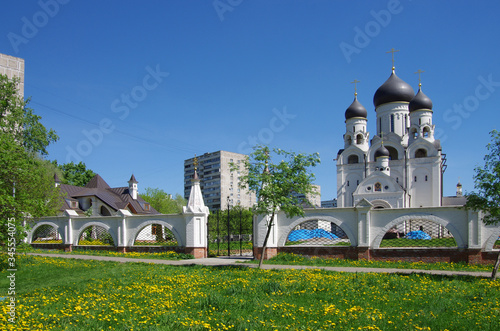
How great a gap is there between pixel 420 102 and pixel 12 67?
1844 inches

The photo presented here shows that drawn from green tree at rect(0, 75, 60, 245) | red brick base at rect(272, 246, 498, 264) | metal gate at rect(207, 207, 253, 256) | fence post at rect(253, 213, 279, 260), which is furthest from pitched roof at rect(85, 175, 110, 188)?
red brick base at rect(272, 246, 498, 264)

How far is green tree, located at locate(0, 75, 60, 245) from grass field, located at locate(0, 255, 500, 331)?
79.7 inches

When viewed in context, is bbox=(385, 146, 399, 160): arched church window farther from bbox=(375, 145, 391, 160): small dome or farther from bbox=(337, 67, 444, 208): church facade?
bbox=(375, 145, 391, 160): small dome

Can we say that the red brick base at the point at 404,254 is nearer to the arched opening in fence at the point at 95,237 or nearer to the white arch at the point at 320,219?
the white arch at the point at 320,219

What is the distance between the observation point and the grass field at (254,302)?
675cm

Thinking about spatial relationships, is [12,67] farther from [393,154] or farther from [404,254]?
[393,154]

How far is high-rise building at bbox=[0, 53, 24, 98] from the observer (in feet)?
75.9

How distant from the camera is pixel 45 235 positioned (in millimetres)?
26766

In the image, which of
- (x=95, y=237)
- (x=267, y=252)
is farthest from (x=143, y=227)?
(x=95, y=237)

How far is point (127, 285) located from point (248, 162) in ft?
19.5

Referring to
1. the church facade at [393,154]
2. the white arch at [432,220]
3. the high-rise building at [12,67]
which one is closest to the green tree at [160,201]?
the church facade at [393,154]

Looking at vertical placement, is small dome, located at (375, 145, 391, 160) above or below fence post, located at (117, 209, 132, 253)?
above

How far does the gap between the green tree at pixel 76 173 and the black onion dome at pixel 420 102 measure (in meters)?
45.3

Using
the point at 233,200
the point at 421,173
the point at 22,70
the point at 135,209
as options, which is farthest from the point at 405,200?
the point at 233,200
